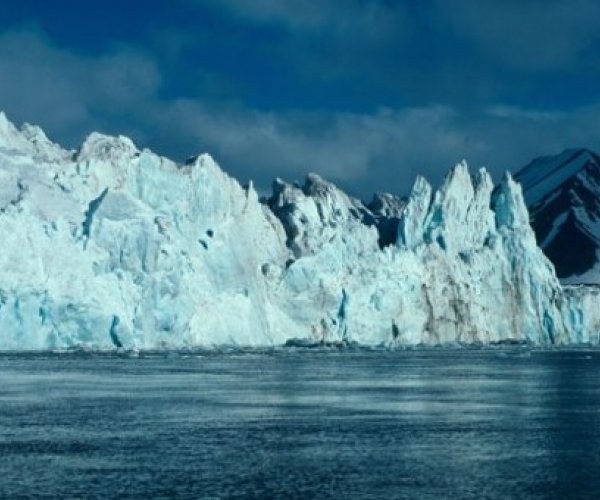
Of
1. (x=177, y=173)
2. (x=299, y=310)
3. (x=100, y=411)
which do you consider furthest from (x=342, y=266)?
(x=100, y=411)

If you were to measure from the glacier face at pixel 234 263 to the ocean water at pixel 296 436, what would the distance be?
713 inches

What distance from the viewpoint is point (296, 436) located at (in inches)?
1085

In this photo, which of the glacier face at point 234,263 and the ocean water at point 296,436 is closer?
the ocean water at point 296,436

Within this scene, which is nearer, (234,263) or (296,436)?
(296,436)

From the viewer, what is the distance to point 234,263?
3184 inches

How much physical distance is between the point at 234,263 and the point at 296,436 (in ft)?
176

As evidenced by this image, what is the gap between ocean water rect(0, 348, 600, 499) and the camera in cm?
2056

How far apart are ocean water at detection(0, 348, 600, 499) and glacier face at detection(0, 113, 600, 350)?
18.1 metres

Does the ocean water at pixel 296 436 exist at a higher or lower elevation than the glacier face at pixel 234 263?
lower

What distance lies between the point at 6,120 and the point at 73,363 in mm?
25475

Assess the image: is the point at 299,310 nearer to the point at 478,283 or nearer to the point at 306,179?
the point at 478,283

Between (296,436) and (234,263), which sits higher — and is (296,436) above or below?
below

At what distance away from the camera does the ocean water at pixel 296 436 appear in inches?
810

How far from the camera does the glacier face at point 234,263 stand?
68.9 meters
